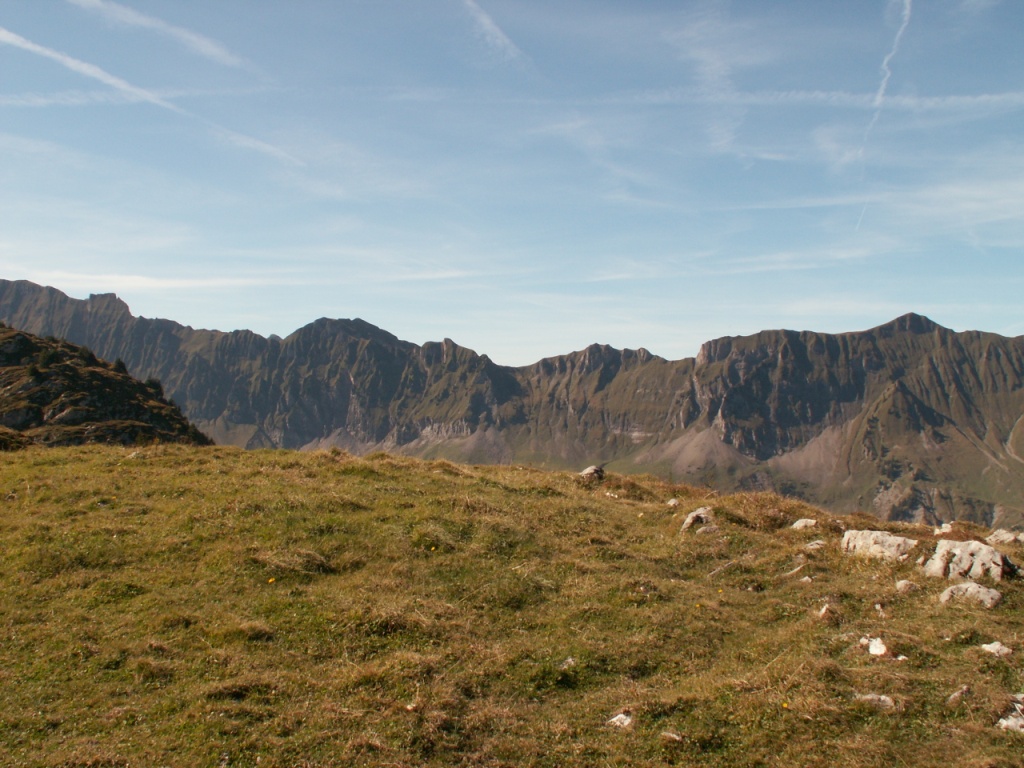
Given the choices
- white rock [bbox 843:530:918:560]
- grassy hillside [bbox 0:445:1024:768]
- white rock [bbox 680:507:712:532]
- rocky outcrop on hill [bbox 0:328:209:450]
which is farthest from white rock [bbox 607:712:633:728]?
rocky outcrop on hill [bbox 0:328:209:450]

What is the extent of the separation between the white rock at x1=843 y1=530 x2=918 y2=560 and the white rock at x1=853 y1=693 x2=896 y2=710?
10082 millimetres

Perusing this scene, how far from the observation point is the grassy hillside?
39.5ft

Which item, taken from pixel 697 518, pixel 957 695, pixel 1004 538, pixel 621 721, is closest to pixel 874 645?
pixel 957 695

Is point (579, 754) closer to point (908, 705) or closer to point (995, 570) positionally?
point (908, 705)

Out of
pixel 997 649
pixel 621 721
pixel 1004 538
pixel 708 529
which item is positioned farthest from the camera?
pixel 1004 538

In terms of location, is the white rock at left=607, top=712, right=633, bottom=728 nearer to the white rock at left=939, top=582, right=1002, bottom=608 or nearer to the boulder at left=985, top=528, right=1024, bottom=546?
the white rock at left=939, top=582, right=1002, bottom=608

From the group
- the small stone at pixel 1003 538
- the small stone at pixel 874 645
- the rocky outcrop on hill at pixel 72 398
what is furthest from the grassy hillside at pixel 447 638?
the rocky outcrop on hill at pixel 72 398

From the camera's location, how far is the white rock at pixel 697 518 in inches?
1062

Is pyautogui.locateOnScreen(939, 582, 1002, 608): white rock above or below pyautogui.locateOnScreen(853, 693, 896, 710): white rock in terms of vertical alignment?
above

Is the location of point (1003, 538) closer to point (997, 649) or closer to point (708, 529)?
point (708, 529)

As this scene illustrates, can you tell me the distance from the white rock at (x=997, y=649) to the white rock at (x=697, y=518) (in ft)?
40.5

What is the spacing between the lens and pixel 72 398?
118312 mm

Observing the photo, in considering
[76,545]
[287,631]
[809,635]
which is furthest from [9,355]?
[809,635]

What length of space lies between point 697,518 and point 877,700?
14213mm
